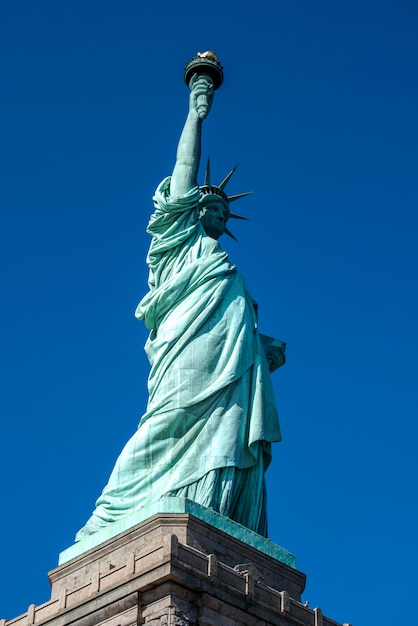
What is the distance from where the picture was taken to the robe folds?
29484 mm

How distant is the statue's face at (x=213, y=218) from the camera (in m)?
34.2

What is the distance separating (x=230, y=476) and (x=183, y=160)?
8.13 meters

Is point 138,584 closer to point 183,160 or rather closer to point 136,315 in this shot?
point 136,315

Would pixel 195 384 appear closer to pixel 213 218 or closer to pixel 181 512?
pixel 181 512

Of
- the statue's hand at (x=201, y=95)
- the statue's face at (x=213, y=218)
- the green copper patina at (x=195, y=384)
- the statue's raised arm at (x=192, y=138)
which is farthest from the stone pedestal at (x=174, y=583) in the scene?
the statue's hand at (x=201, y=95)

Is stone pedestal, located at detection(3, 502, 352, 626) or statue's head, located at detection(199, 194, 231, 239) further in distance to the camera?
statue's head, located at detection(199, 194, 231, 239)

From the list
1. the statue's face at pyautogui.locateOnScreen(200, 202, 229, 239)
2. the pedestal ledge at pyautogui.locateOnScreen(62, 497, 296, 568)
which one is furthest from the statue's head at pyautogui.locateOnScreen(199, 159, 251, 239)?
the pedestal ledge at pyautogui.locateOnScreen(62, 497, 296, 568)

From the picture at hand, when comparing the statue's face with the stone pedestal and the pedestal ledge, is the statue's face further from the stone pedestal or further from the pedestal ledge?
the stone pedestal

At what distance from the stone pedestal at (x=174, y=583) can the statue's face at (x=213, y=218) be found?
8465mm

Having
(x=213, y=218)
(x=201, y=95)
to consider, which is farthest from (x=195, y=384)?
(x=201, y=95)

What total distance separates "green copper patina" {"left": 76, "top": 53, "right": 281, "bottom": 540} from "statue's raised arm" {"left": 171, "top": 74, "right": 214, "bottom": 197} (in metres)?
0.04

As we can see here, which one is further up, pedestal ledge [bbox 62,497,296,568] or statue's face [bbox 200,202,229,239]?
statue's face [bbox 200,202,229,239]

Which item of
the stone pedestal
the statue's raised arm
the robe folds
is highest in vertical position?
the statue's raised arm

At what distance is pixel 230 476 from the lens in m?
29.6
